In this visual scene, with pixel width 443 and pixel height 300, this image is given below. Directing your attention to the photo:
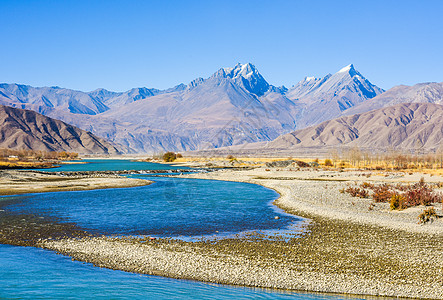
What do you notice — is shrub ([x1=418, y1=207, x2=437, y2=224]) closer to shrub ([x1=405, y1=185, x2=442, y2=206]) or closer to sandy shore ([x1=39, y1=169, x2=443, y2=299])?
sandy shore ([x1=39, y1=169, x2=443, y2=299])

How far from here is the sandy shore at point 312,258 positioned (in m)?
14.6

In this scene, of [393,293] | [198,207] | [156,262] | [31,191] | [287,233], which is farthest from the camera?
[31,191]

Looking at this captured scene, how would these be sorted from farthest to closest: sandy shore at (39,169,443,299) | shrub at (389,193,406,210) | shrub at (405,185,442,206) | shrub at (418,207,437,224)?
shrub at (405,185,442,206) < shrub at (389,193,406,210) < shrub at (418,207,437,224) < sandy shore at (39,169,443,299)

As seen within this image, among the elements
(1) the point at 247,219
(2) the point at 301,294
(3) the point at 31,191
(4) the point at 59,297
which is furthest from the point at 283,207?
(3) the point at 31,191

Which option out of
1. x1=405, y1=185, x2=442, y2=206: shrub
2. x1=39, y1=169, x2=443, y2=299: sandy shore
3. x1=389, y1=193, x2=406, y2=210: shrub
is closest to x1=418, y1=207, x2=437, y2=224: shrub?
x1=39, y1=169, x2=443, y2=299: sandy shore

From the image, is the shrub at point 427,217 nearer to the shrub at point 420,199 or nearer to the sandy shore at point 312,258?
the sandy shore at point 312,258

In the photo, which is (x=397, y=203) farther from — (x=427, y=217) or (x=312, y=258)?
(x=312, y=258)

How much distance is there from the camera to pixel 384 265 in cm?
1623

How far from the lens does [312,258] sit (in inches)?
683

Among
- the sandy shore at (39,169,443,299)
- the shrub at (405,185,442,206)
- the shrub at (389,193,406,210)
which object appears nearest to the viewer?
the sandy shore at (39,169,443,299)

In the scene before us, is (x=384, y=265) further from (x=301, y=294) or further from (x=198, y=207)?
(x=198, y=207)

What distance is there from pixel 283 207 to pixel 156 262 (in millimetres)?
18744

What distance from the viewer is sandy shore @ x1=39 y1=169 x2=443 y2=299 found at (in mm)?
14617

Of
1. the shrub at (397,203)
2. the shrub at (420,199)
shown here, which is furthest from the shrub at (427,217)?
the shrub at (420,199)
